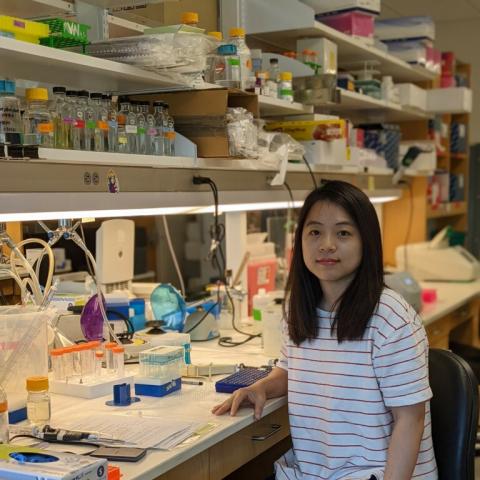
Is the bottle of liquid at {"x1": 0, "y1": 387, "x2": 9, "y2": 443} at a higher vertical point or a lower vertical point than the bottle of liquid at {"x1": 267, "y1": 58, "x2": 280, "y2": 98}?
lower

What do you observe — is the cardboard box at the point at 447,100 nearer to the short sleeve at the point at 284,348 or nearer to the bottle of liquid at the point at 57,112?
the short sleeve at the point at 284,348

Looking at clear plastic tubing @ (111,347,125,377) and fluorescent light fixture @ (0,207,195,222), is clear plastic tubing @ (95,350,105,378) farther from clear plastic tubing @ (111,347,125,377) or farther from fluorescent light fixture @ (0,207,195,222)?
fluorescent light fixture @ (0,207,195,222)

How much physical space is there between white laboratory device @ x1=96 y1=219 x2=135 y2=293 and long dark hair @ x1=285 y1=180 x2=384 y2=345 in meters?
1.03

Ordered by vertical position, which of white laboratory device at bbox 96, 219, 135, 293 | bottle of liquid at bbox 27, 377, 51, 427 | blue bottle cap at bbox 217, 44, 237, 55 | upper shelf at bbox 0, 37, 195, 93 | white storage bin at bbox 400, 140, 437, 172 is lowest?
bottle of liquid at bbox 27, 377, 51, 427

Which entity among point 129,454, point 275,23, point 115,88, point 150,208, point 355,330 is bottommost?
point 129,454

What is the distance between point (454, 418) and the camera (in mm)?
1881

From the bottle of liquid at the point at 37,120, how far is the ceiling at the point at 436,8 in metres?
3.80

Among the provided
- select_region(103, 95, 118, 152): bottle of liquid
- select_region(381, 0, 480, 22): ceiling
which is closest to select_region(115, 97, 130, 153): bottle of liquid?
select_region(103, 95, 118, 152): bottle of liquid

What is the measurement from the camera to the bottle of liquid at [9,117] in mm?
1741

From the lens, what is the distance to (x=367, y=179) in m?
3.83

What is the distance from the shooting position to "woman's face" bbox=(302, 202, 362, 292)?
1.86m

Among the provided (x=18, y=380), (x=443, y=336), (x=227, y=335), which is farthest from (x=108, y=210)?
(x=443, y=336)

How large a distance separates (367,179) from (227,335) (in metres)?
1.36

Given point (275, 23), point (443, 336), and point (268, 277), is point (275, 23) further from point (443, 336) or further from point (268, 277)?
point (443, 336)
